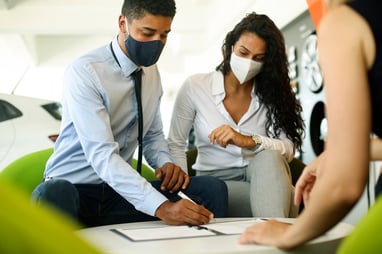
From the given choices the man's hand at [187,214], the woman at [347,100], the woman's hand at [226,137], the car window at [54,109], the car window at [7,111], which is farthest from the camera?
the car window at [54,109]

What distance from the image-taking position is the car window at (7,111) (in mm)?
3279

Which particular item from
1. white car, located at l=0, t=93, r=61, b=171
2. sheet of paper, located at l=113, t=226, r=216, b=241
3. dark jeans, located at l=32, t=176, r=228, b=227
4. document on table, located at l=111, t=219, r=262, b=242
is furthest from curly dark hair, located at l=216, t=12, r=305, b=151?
white car, located at l=0, t=93, r=61, b=171

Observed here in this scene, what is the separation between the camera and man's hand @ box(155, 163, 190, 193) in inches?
73.1

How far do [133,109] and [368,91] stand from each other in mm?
1246

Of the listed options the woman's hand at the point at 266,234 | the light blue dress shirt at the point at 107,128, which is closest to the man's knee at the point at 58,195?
the light blue dress shirt at the point at 107,128

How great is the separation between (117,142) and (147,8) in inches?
20.1

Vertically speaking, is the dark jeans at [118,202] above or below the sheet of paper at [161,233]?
below

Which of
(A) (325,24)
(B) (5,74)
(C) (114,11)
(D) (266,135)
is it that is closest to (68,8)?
(C) (114,11)

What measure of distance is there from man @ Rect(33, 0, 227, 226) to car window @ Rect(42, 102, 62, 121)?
1.42 m

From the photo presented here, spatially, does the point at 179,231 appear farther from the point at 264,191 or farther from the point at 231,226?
the point at 264,191

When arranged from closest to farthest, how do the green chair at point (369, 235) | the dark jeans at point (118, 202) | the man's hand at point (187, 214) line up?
the green chair at point (369, 235)
the man's hand at point (187, 214)
the dark jeans at point (118, 202)

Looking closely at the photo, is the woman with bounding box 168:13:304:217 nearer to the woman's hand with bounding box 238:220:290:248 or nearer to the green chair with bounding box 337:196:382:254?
the woman's hand with bounding box 238:220:290:248

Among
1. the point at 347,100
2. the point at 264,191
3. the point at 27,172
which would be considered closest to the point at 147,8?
the point at 264,191

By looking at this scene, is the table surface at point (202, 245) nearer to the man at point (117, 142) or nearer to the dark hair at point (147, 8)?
the man at point (117, 142)
